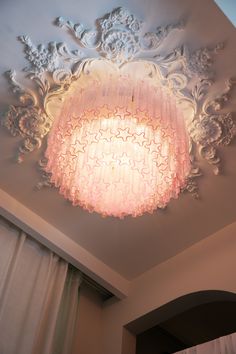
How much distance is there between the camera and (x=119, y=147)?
5.53ft

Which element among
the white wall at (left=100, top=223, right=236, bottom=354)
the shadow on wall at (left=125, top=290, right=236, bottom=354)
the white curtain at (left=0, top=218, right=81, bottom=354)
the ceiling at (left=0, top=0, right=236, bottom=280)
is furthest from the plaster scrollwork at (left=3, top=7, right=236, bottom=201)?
the shadow on wall at (left=125, top=290, right=236, bottom=354)

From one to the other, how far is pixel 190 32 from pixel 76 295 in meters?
1.95

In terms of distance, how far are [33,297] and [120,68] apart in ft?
5.13

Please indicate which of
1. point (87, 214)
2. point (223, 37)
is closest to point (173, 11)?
point (223, 37)

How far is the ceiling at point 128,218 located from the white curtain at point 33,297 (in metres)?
0.24

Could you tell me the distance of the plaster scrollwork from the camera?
1696mm

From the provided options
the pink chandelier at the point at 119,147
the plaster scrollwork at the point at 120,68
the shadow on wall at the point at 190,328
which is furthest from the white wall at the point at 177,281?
the pink chandelier at the point at 119,147

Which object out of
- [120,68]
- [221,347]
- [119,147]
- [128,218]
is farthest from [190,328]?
[120,68]

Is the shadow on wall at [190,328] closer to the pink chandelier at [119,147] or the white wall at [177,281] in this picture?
the white wall at [177,281]

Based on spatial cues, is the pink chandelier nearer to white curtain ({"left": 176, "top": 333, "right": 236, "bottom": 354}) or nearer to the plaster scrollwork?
the plaster scrollwork

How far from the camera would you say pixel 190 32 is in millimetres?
1671

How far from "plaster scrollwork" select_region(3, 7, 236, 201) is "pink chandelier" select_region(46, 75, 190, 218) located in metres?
0.10

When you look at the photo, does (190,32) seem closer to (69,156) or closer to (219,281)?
(69,156)

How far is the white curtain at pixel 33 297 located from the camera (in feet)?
7.40
